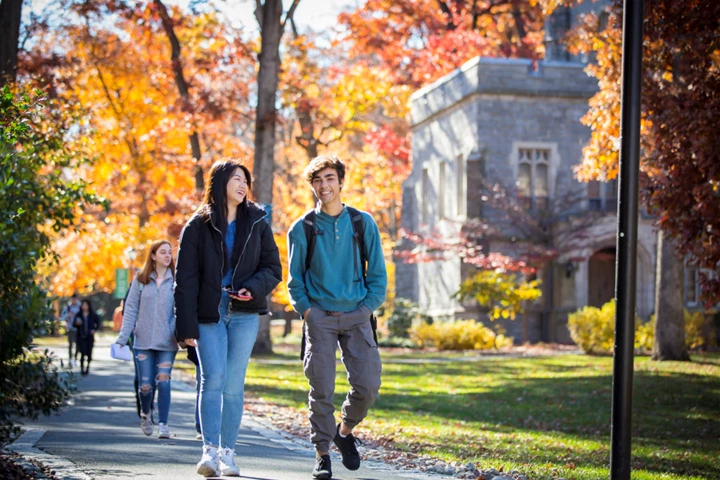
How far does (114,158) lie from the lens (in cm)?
3825

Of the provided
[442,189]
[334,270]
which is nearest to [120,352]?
[334,270]

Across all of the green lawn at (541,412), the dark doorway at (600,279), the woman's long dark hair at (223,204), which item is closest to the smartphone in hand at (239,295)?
the woman's long dark hair at (223,204)

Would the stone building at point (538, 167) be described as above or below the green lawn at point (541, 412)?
above

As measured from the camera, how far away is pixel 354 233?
7.85m

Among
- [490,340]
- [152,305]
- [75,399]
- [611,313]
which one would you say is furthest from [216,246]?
[490,340]

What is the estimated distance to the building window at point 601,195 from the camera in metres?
31.5

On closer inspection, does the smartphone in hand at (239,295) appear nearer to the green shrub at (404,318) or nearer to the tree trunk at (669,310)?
the tree trunk at (669,310)

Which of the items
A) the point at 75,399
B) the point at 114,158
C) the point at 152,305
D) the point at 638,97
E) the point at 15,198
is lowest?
the point at 75,399

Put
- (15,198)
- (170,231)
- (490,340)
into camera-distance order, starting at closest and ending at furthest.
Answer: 1. (15,198)
2. (490,340)
3. (170,231)

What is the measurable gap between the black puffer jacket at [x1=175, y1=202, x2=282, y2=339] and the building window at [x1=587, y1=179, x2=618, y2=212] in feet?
81.0

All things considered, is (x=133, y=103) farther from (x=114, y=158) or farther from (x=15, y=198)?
(x=15, y=198)

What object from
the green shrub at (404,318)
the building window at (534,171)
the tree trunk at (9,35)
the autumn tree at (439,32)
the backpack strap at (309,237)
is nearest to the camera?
the backpack strap at (309,237)

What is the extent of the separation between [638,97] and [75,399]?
1115 cm

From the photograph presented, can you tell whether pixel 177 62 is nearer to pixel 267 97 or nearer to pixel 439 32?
pixel 267 97
